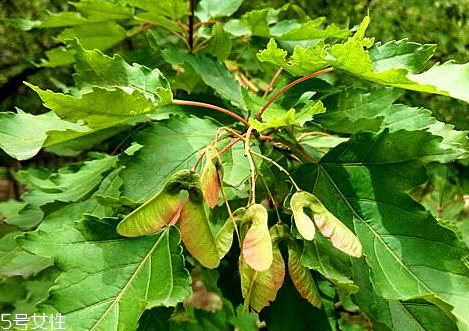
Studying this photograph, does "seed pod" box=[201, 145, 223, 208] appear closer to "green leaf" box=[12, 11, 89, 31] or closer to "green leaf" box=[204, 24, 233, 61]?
"green leaf" box=[204, 24, 233, 61]

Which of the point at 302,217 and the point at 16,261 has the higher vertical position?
the point at 302,217

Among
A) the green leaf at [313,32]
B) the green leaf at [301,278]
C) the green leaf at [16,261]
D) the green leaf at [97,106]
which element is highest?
the green leaf at [97,106]

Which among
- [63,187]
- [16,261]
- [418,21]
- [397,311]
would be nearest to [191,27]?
[63,187]

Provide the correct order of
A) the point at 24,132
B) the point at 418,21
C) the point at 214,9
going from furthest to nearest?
the point at 418,21
the point at 214,9
the point at 24,132

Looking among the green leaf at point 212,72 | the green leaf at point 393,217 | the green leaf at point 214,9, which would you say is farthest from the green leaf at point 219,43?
the green leaf at point 393,217

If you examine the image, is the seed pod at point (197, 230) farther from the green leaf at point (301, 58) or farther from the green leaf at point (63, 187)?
the green leaf at point (63, 187)

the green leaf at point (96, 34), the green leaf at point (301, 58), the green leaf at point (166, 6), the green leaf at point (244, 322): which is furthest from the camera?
the green leaf at point (244, 322)

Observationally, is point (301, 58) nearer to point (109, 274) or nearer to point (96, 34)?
point (109, 274)

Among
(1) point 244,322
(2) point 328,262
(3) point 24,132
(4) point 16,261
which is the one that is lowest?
(1) point 244,322
